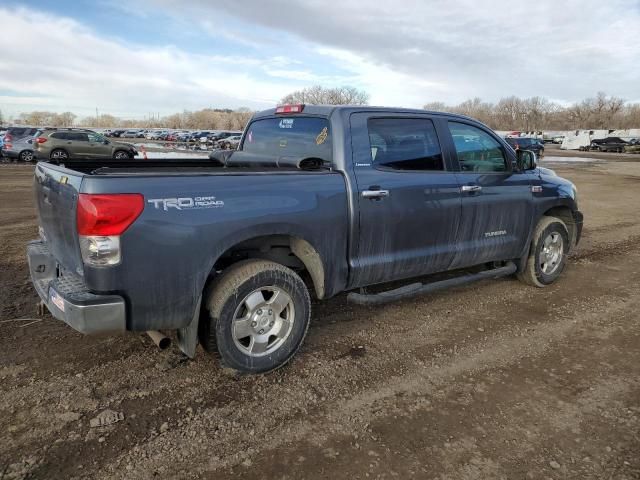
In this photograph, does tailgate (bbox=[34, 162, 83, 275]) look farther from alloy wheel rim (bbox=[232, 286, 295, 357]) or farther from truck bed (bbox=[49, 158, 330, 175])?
alloy wheel rim (bbox=[232, 286, 295, 357])

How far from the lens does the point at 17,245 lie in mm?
6992

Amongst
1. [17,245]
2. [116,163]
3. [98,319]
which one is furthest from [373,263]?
[17,245]

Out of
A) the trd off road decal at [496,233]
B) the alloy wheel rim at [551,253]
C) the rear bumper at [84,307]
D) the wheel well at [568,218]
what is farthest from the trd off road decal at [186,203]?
the wheel well at [568,218]

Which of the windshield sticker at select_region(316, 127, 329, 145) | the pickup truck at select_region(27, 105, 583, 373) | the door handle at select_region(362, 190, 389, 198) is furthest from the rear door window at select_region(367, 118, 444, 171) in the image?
the windshield sticker at select_region(316, 127, 329, 145)

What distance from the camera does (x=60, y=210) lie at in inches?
121

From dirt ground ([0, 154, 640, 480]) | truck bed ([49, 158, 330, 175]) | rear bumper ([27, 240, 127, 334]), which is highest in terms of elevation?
truck bed ([49, 158, 330, 175])

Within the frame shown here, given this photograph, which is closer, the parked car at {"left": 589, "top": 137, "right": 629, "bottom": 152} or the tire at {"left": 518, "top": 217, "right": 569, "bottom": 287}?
the tire at {"left": 518, "top": 217, "right": 569, "bottom": 287}

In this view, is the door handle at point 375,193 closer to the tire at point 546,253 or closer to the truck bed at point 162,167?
the truck bed at point 162,167

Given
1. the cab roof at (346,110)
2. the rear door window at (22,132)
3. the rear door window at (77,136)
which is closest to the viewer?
the cab roof at (346,110)

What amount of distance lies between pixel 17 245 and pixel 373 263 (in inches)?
220

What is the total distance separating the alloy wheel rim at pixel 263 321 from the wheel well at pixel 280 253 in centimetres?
32

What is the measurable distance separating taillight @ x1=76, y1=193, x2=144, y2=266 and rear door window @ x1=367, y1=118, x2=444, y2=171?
1.96 m

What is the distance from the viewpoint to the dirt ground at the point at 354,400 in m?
2.65

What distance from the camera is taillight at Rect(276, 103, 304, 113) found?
4.34 m
